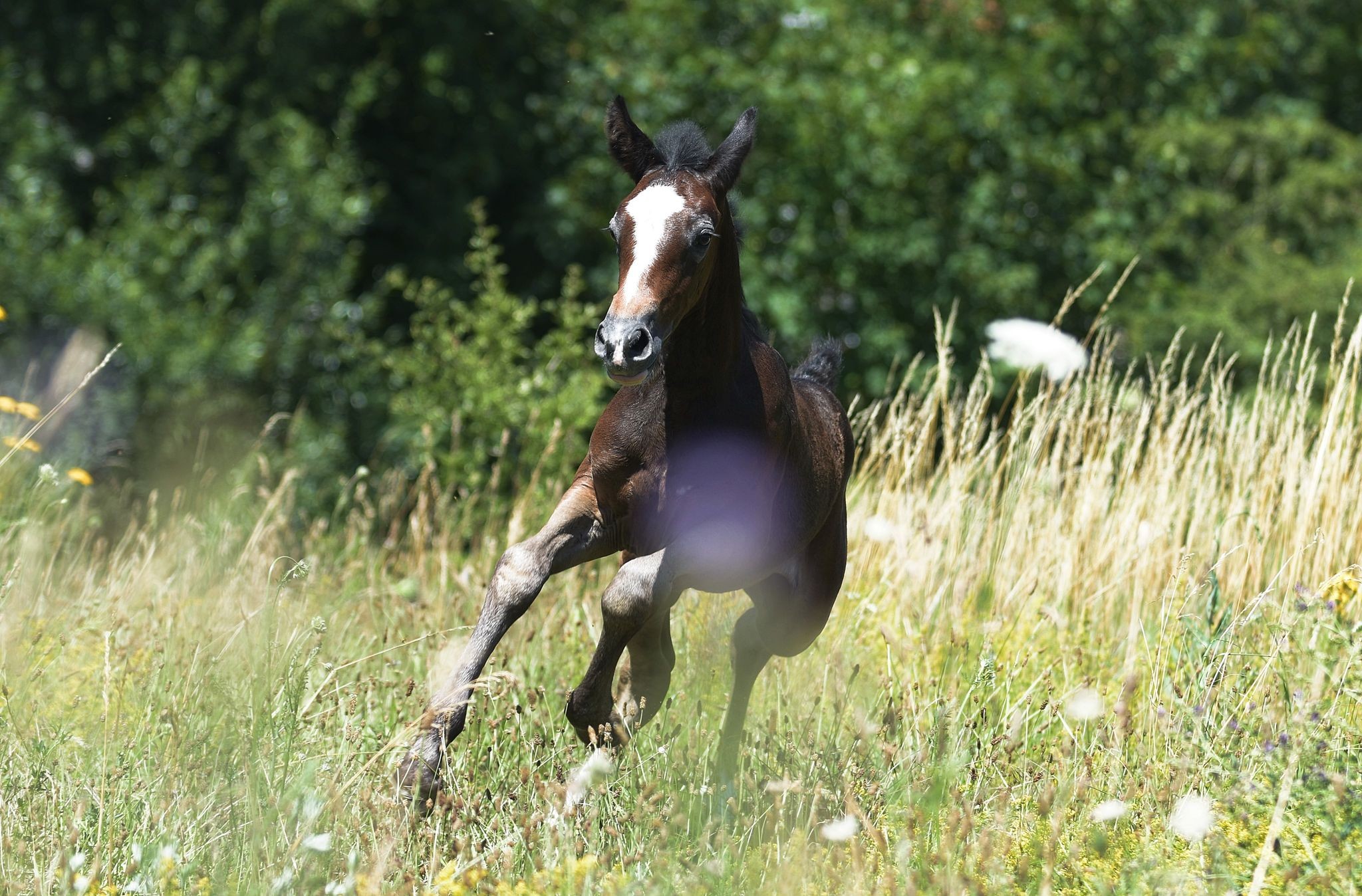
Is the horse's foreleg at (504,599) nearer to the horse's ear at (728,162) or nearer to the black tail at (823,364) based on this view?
the horse's ear at (728,162)

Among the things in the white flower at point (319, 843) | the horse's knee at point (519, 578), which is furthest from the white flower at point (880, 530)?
the white flower at point (319, 843)

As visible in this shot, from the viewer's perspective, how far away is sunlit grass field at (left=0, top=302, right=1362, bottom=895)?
118 inches

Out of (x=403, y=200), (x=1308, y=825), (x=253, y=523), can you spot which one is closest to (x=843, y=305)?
(x=403, y=200)

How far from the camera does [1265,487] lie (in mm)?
5703

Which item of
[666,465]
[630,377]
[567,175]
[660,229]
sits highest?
[660,229]

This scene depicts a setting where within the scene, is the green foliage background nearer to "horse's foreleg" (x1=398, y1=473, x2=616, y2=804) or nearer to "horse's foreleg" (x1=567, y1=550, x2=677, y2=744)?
"horse's foreleg" (x1=398, y1=473, x2=616, y2=804)

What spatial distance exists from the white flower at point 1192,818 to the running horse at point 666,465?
1163 millimetres

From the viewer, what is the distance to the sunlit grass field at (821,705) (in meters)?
3.00

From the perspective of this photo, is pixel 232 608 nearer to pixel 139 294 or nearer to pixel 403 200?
pixel 139 294

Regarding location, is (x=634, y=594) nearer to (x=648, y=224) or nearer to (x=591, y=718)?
(x=591, y=718)

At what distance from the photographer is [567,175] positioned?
12484 millimetres

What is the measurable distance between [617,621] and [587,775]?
0.79 meters

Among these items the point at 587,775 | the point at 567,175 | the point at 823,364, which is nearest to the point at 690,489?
the point at 587,775

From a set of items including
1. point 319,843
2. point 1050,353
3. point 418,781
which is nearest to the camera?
point 319,843
